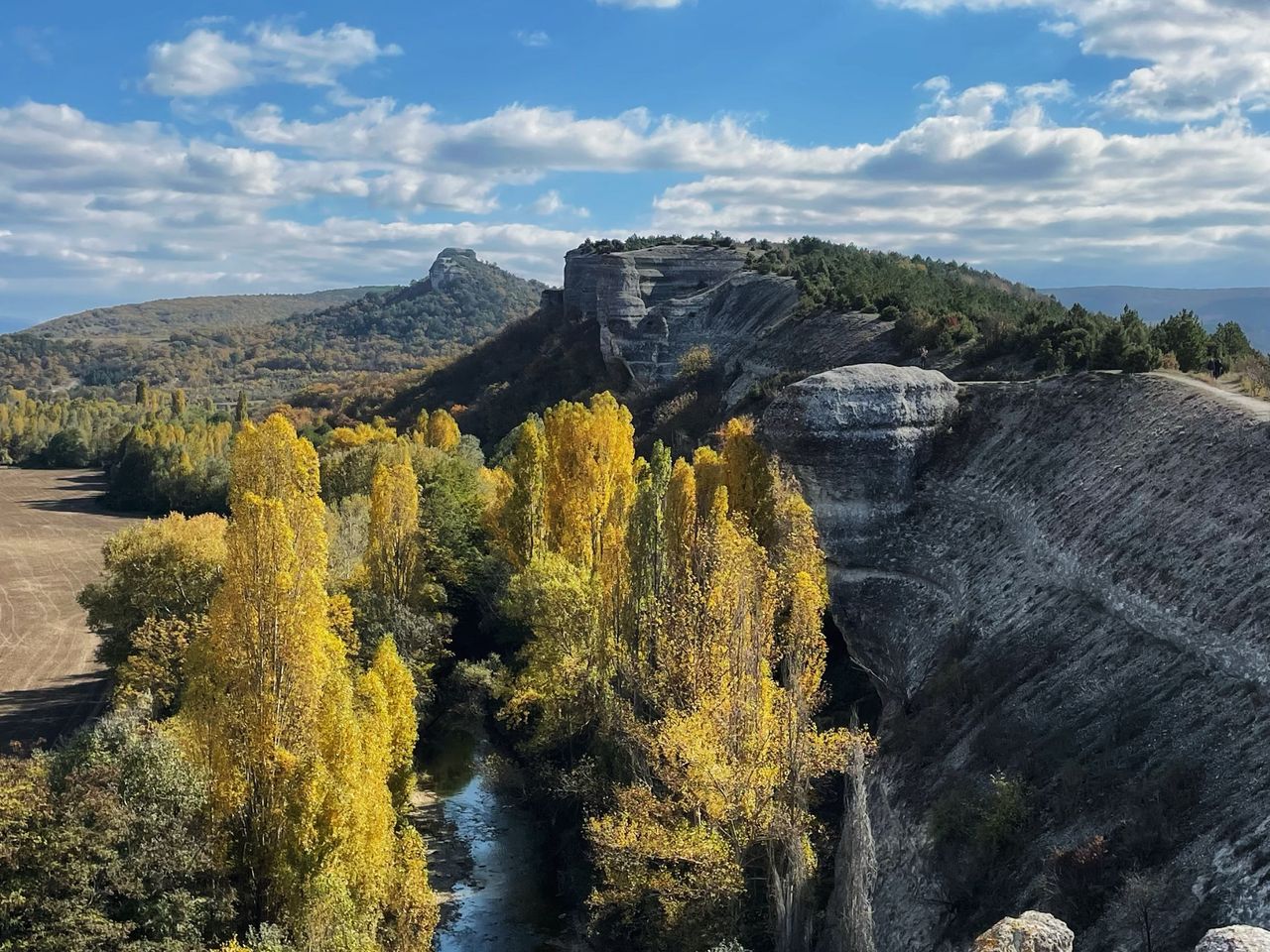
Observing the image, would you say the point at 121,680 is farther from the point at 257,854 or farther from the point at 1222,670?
the point at 1222,670

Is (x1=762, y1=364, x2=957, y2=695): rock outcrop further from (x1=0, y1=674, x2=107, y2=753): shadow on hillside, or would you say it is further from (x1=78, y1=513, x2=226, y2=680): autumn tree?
(x1=0, y1=674, x2=107, y2=753): shadow on hillside

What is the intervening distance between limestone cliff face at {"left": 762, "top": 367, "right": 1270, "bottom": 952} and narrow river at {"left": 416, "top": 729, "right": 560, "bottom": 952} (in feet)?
34.5

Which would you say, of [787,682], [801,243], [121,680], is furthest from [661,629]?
[801,243]

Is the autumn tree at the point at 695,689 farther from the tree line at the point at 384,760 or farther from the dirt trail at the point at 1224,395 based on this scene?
the dirt trail at the point at 1224,395

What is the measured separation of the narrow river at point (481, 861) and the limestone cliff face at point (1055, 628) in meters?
10.5

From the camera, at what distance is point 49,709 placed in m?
37.7

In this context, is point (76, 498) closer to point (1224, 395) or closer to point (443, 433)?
point (443, 433)

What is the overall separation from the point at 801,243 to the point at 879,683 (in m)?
65.3

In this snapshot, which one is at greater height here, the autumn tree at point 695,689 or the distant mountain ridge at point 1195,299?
the distant mountain ridge at point 1195,299

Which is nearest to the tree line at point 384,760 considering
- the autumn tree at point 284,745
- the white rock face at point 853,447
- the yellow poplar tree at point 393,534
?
the autumn tree at point 284,745

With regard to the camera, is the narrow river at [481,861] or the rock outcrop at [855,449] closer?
the narrow river at [481,861]

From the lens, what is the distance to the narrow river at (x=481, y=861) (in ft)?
82.9

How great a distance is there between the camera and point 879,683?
24.5 metres

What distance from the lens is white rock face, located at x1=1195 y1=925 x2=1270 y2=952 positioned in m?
7.70
